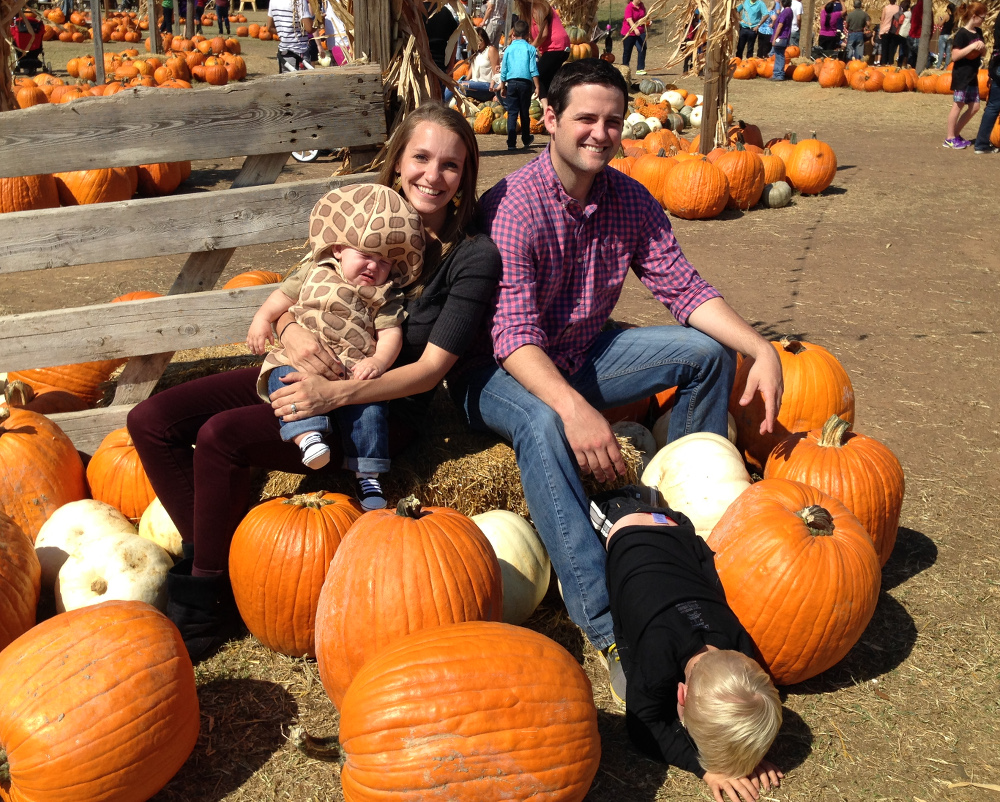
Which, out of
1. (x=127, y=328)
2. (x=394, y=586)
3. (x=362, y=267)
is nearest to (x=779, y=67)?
(x=127, y=328)

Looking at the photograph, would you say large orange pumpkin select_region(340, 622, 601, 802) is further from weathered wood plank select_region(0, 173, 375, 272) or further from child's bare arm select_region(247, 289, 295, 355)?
weathered wood plank select_region(0, 173, 375, 272)

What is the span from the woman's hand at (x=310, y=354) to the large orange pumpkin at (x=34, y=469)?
50.5 inches

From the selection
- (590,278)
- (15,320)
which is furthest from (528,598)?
(15,320)

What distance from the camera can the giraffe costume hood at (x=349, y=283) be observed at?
9.72 feet

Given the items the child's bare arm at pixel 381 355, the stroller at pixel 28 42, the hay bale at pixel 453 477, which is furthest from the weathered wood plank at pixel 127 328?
the stroller at pixel 28 42

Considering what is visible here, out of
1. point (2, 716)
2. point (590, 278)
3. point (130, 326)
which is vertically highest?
point (590, 278)

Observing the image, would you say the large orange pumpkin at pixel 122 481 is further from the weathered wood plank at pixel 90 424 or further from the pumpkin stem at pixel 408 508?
the pumpkin stem at pixel 408 508

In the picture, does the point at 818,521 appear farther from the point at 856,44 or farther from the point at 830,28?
the point at 856,44

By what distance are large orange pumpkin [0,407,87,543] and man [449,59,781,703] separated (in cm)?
169

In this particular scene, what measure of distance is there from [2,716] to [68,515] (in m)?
1.14

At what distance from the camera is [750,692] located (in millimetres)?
2158

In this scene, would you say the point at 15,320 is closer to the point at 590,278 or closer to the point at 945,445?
the point at 590,278

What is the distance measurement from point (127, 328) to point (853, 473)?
315 centimetres

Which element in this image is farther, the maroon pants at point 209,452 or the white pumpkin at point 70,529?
the white pumpkin at point 70,529
